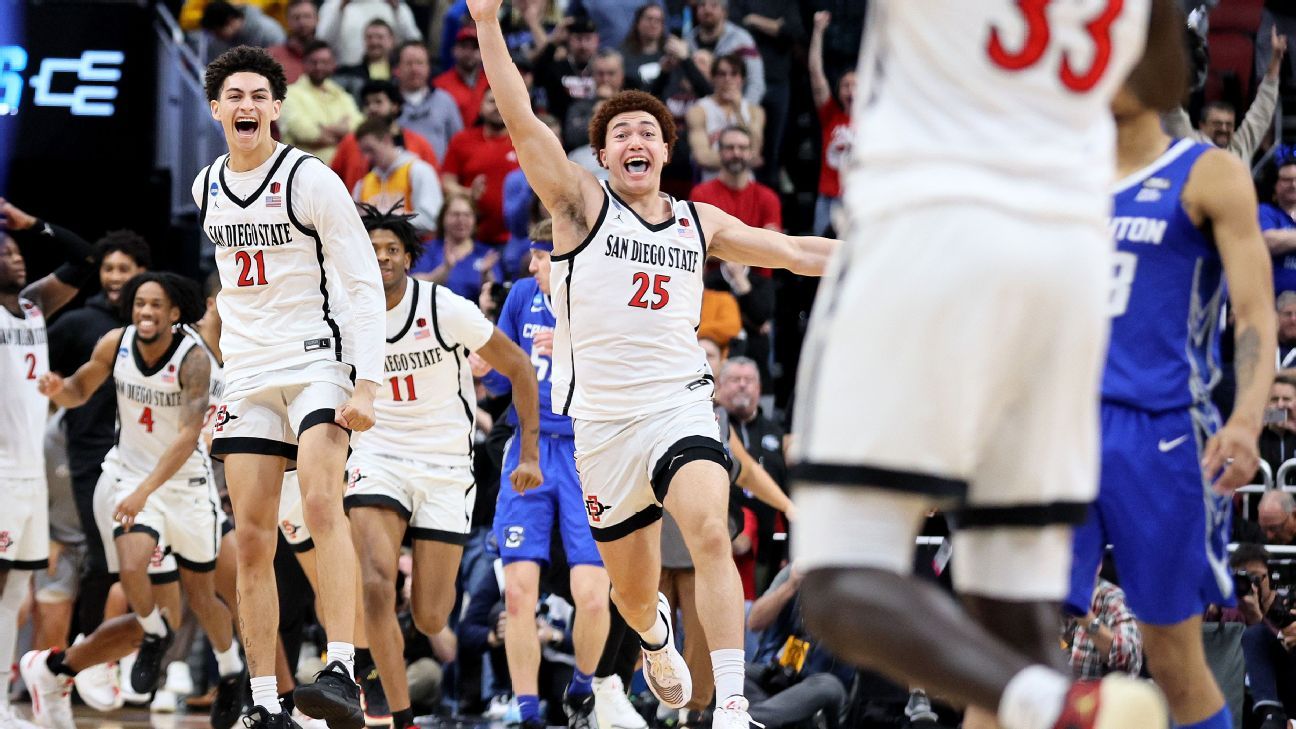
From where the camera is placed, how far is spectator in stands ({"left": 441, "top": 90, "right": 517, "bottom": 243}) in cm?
1402

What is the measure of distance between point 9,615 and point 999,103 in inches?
320

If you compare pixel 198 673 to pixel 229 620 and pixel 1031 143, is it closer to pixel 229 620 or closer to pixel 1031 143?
pixel 229 620

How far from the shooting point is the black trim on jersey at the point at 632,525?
7.22 meters

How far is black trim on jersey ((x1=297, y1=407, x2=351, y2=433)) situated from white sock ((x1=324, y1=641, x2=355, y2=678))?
0.95 m

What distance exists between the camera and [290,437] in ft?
25.2

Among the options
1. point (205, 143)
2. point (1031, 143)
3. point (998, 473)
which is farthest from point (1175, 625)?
point (205, 143)

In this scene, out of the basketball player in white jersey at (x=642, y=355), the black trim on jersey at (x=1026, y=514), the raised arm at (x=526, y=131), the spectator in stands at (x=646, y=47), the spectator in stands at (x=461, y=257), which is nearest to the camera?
the black trim on jersey at (x=1026, y=514)

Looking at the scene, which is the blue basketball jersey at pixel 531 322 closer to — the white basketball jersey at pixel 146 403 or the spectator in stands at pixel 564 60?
the white basketball jersey at pixel 146 403

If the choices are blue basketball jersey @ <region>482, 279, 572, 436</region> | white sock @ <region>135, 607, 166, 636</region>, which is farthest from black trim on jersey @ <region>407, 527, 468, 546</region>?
white sock @ <region>135, 607, 166, 636</region>

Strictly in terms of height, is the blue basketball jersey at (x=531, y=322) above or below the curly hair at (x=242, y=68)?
below

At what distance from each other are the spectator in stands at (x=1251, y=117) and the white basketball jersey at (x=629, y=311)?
645cm

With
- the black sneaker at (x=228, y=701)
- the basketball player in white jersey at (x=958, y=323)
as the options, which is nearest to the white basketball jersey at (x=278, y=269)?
the black sneaker at (x=228, y=701)

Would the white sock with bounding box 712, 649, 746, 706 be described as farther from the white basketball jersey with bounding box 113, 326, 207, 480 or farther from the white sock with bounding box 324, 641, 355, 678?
the white basketball jersey with bounding box 113, 326, 207, 480

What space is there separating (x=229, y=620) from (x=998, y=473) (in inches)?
316
